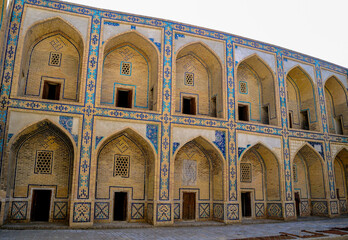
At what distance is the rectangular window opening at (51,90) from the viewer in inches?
421

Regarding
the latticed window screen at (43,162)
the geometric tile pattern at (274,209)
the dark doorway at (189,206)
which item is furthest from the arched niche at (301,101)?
the latticed window screen at (43,162)

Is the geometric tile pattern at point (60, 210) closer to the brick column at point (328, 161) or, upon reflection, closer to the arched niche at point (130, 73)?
the arched niche at point (130, 73)

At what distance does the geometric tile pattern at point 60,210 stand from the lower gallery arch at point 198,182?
4010mm

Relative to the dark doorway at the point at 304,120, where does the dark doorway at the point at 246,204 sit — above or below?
below

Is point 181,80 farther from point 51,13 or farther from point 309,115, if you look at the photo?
point 309,115

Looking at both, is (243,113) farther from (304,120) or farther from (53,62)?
(53,62)

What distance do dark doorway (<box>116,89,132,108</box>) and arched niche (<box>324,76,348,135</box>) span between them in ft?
34.7

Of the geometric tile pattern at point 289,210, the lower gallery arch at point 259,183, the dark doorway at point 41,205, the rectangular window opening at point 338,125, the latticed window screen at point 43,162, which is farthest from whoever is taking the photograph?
the rectangular window opening at point 338,125

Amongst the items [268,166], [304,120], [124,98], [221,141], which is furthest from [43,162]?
[304,120]

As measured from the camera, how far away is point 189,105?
41.4 feet

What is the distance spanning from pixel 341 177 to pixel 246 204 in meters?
6.28

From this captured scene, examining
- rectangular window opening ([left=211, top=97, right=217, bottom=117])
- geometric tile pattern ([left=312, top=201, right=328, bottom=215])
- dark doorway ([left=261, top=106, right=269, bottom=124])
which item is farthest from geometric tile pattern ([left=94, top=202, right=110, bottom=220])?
geometric tile pattern ([left=312, top=201, right=328, bottom=215])

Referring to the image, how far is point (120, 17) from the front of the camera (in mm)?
10977

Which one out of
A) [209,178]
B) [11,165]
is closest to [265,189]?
[209,178]
